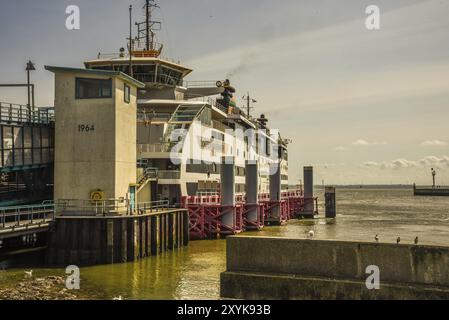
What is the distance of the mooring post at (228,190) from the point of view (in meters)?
42.2

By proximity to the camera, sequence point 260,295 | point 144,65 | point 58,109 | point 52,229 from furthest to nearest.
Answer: point 144,65
point 58,109
point 52,229
point 260,295

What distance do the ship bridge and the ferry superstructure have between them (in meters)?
9.36

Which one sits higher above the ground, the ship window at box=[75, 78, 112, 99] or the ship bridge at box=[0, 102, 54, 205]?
the ship window at box=[75, 78, 112, 99]

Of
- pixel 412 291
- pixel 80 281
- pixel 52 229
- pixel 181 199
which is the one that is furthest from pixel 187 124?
pixel 412 291

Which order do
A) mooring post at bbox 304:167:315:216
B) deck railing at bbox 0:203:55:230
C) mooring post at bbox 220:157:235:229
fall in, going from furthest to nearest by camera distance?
1. mooring post at bbox 304:167:315:216
2. mooring post at bbox 220:157:235:229
3. deck railing at bbox 0:203:55:230

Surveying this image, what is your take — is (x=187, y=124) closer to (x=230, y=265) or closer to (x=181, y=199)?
(x=181, y=199)

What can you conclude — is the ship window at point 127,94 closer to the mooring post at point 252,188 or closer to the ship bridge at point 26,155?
the ship bridge at point 26,155

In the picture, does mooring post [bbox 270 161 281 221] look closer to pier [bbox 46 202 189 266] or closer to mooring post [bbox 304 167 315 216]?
mooring post [bbox 304 167 315 216]

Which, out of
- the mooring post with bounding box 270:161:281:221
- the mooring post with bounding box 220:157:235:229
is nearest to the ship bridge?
the mooring post with bounding box 220:157:235:229

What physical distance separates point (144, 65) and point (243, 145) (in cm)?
2089

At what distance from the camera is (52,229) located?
29109mm

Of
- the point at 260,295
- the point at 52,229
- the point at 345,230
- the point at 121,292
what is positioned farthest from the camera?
the point at 345,230

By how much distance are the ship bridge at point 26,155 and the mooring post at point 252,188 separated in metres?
19.2

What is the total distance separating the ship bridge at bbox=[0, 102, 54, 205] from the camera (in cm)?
3086
